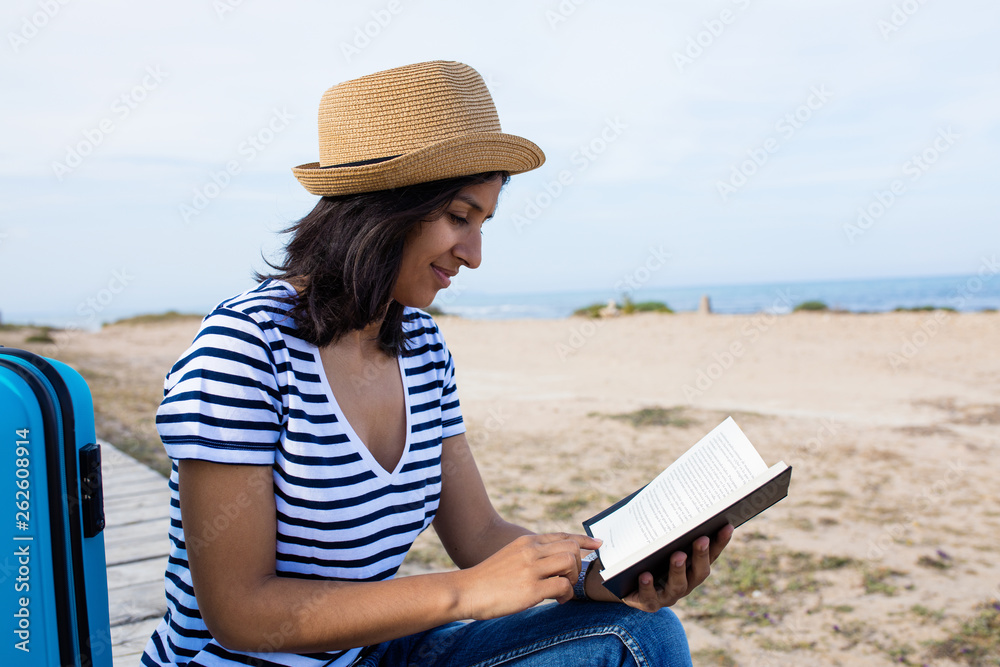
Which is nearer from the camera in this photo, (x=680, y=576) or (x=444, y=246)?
(x=680, y=576)

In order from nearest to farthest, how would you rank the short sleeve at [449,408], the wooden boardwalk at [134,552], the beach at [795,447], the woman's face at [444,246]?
the woman's face at [444,246] → the short sleeve at [449,408] → the wooden boardwalk at [134,552] → the beach at [795,447]

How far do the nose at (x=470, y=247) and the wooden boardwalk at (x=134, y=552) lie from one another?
1.46 m

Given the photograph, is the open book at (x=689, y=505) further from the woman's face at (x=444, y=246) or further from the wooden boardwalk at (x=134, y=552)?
the wooden boardwalk at (x=134, y=552)

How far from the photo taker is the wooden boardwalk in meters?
2.30

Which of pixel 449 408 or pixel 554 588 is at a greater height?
pixel 449 408

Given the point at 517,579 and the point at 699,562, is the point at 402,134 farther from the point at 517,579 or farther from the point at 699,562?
the point at 699,562

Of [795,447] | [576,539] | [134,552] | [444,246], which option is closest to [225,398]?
[444,246]

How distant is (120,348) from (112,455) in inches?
481

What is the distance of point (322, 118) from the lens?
5.29 ft

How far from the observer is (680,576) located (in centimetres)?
141

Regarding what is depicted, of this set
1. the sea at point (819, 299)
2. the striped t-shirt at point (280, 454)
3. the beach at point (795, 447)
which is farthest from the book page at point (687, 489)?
the sea at point (819, 299)

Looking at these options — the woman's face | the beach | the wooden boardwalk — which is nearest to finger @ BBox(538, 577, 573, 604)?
the woman's face

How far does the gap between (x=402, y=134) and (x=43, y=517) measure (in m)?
0.92

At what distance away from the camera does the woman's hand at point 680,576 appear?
1.37 meters
